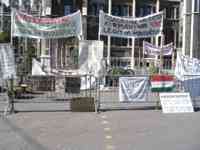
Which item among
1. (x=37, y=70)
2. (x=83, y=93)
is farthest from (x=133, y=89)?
(x=37, y=70)

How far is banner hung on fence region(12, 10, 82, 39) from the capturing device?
17.7m

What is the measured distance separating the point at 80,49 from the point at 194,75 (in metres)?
4.24

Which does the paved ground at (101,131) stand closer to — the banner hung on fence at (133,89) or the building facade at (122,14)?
the banner hung on fence at (133,89)

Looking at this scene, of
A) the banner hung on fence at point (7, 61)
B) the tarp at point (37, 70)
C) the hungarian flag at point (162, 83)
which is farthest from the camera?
the tarp at point (37, 70)

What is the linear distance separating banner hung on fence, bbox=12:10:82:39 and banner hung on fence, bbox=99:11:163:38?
40.3 inches

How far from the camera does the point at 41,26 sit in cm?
1784

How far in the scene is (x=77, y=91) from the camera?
22125 mm

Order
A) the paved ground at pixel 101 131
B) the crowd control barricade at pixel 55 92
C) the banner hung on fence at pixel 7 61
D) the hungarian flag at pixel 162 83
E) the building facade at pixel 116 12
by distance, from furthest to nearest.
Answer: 1. the building facade at pixel 116 12
2. the crowd control barricade at pixel 55 92
3. the hungarian flag at pixel 162 83
4. the banner hung on fence at pixel 7 61
5. the paved ground at pixel 101 131

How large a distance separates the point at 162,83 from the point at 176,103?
1.11 metres

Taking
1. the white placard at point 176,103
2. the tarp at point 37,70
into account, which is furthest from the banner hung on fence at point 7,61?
the white placard at point 176,103

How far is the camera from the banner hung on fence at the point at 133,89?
58.3 ft

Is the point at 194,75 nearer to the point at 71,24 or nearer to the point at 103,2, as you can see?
the point at 71,24

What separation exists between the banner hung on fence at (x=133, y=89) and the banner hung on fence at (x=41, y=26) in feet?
8.64

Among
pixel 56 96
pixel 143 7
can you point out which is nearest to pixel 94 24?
pixel 143 7
